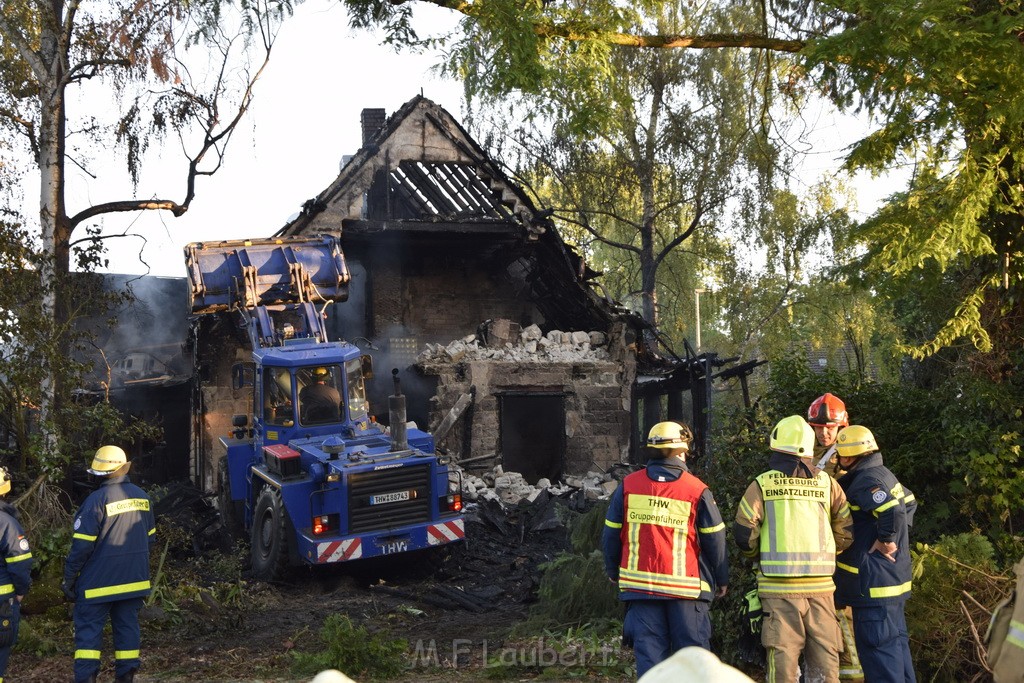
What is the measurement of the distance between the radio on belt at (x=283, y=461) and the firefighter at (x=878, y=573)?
740cm

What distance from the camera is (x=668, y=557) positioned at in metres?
5.80

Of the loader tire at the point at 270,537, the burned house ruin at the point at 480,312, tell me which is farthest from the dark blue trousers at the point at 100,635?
the burned house ruin at the point at 480,312

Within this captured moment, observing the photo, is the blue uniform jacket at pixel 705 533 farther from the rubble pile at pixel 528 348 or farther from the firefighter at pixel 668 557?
the rubble pile at pixel 528 348


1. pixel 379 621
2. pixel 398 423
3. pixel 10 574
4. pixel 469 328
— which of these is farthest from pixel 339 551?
pixel 469 328

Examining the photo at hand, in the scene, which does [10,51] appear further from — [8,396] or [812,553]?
[812,553]

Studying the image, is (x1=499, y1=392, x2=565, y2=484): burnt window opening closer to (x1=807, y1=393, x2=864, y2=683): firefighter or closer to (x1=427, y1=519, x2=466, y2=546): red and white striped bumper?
(x1=427, y1=519, x2=466, y2=546): red and white striped bumper

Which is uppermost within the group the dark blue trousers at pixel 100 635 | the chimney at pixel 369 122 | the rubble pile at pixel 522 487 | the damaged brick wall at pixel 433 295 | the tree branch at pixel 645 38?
the chimney at pixel 369 122

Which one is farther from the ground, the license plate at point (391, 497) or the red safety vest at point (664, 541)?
the red safety vest at point (664, 541)

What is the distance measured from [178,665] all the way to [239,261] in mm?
6924

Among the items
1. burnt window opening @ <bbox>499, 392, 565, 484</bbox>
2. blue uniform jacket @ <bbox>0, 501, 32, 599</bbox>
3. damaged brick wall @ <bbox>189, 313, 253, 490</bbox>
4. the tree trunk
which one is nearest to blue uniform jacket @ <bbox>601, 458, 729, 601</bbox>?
blue uniform jacket @ <bbox>0, 501, 32, 599</bbox>

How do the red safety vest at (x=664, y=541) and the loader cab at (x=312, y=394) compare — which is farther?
the loader cab at (x=312, y=394)

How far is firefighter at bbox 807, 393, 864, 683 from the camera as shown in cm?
629

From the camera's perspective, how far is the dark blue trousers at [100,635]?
273 inches

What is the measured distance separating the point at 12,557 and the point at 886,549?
555 centimetres
